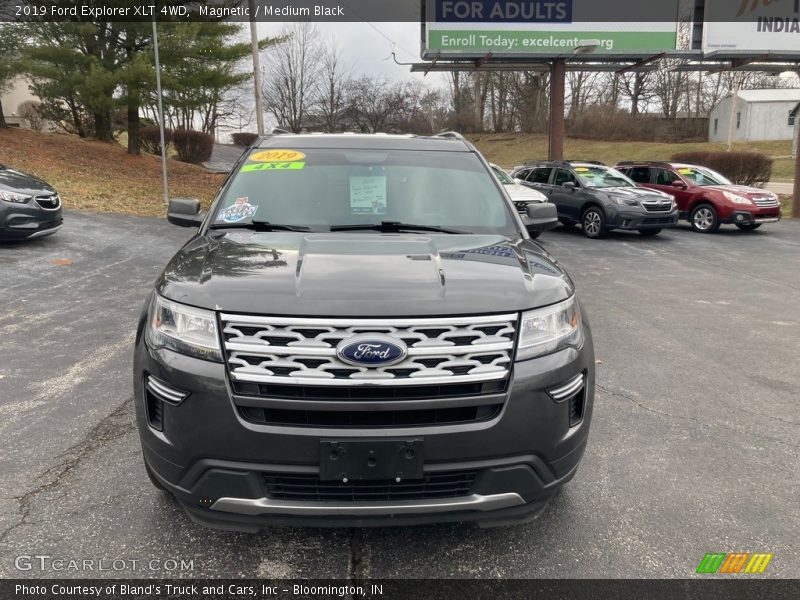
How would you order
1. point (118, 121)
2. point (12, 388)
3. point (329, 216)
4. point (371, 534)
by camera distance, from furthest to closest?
point (118, 121) → point (12, 388) → point (329, 216) → point (371, 534)

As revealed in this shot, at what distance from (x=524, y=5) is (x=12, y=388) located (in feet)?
55.2

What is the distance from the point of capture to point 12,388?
14.6 ft

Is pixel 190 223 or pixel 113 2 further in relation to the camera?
pixel 113 2

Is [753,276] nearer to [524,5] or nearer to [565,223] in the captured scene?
[565,223]

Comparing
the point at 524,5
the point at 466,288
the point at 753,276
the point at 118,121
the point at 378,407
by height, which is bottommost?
the point at 753,276

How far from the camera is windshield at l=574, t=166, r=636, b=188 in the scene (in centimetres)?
1418

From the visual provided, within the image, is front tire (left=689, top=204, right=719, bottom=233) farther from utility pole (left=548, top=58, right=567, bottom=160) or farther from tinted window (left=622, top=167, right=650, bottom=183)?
utility pole (left=548, top=58, right=567, bottom=160)

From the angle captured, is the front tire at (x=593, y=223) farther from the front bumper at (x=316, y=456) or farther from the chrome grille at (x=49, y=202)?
the front bumper at (x=316, y=456)

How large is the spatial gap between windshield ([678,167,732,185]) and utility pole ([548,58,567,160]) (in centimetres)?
381

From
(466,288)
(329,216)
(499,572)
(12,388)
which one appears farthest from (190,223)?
(499,572)

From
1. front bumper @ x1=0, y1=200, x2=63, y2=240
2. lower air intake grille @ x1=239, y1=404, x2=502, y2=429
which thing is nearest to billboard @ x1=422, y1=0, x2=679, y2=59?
front bumper @ x1=0, y1=200, x2=63, y2=240

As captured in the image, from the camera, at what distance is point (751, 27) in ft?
58.0

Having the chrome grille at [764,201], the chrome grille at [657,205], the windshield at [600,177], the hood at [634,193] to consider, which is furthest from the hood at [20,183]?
the chrome grille at [764,201]

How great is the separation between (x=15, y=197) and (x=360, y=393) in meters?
9.46
